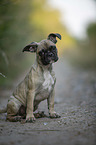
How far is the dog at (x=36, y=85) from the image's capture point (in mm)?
4125

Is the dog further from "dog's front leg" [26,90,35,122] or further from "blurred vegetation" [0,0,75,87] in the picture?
"blurred vegetation" [0,0,75,87]

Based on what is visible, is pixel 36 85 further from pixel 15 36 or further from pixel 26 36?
pixel 26 36

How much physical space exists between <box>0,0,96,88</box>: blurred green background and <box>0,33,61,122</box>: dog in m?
0.61

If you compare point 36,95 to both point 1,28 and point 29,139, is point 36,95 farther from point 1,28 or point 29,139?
point 1,28

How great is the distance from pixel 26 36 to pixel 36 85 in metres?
8.87

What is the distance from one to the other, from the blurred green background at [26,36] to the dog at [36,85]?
61cm

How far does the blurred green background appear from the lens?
8430 millimetres

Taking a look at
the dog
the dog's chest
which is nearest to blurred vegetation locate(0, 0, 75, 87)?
the dog

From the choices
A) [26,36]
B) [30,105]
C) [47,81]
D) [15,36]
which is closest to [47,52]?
[47,81]

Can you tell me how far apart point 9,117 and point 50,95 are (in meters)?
1.04

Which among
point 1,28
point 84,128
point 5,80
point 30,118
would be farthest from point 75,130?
point 5,80

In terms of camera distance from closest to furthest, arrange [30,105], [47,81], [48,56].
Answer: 1. [48,56]
2. [30,105]
3. [47,81]

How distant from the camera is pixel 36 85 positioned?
418 cm

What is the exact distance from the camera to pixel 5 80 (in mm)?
9609
